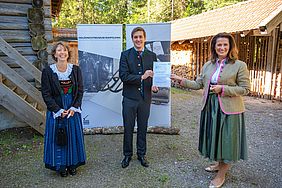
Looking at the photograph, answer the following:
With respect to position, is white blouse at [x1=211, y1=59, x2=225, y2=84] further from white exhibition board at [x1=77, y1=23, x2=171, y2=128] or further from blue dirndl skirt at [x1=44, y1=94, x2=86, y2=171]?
white exhibition board at [x1=77, y1=23, x2=171, y2=128]

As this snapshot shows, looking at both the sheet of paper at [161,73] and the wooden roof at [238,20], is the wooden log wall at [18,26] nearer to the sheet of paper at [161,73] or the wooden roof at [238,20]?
the sheet of paper at [161,73]

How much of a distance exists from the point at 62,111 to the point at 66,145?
41 centimetres

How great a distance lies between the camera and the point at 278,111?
6855 mm

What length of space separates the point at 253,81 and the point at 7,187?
Result: 8514 mm

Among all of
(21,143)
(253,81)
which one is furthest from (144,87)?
(253,81)

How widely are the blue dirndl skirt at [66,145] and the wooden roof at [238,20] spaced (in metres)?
5.73

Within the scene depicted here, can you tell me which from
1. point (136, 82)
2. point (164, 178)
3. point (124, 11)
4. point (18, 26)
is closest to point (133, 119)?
point (136, 82)

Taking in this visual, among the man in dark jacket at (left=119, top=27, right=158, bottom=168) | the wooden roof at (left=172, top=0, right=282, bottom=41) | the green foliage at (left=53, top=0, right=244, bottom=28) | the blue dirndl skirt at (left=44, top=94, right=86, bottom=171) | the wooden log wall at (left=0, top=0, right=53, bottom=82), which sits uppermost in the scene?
the green foliage at (left=53, top=0, right=244, bottom=28)

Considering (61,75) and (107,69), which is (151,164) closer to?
(61,75)

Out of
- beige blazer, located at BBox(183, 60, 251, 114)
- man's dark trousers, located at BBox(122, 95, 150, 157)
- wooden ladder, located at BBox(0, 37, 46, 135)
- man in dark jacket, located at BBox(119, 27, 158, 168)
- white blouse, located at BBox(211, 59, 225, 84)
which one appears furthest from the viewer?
wooden ladder, located at BBox(0, 37, 46, 135)

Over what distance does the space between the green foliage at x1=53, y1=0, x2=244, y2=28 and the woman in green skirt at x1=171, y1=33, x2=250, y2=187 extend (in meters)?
18.6

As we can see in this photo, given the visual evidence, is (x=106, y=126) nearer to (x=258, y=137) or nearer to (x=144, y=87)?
(x=144, y=87)

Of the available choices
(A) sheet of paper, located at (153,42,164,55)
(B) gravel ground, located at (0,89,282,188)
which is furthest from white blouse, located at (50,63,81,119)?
(A) sheet of paper, located at (153,42,164,55)

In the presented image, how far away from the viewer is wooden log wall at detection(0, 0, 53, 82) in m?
4.70
